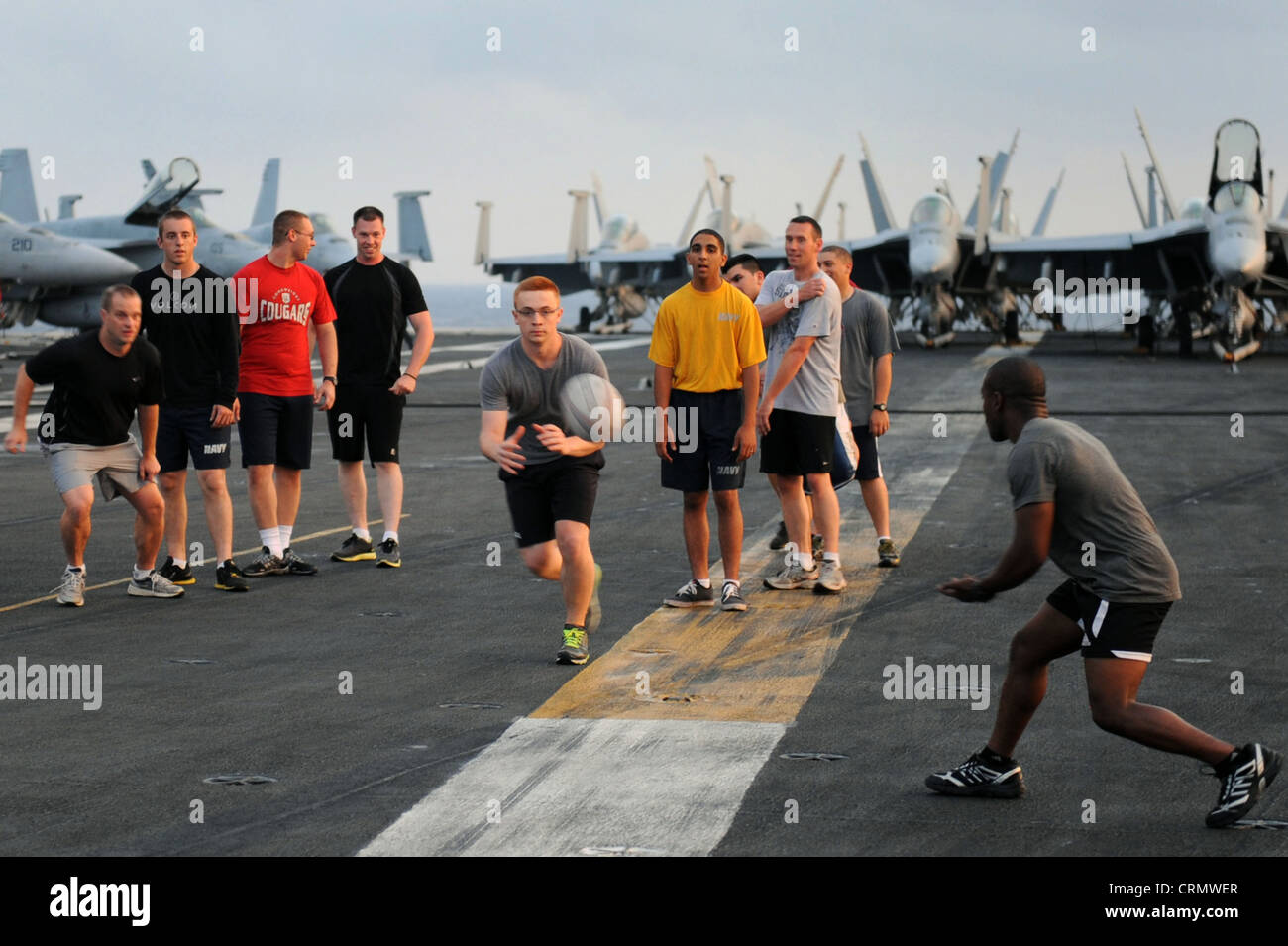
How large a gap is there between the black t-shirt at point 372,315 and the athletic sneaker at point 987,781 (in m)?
5.70

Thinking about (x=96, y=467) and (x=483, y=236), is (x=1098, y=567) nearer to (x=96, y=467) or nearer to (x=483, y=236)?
(x=96, y=467)

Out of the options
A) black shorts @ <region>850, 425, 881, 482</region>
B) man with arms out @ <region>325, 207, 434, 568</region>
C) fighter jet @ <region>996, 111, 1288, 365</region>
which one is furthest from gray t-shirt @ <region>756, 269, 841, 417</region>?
fighter jet @ <region>996, 111, 1288, 365</region>

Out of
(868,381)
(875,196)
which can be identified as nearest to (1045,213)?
(875,196)

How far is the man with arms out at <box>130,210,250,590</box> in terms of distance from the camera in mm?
8688

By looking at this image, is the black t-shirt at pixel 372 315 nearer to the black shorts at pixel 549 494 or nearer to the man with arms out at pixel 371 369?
the man with arms out at pixel 371 369

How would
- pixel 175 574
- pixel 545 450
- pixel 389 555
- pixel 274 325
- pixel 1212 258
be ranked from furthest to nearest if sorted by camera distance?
pixel 1212 258, pixel 389 555, pixel 274 325, pixel 175 574, pixel 545 450

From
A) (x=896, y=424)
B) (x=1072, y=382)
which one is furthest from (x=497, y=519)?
(x=1072, y=382)

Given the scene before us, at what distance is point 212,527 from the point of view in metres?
8.84

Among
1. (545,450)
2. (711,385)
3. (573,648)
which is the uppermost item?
(711,385)

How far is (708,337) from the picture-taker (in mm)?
8062

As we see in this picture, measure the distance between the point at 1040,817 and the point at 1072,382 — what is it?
24252 millimetres

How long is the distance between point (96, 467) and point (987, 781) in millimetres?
5501

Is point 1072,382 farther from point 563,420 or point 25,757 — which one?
point 25,757

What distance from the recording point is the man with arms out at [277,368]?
9141 millimetres
